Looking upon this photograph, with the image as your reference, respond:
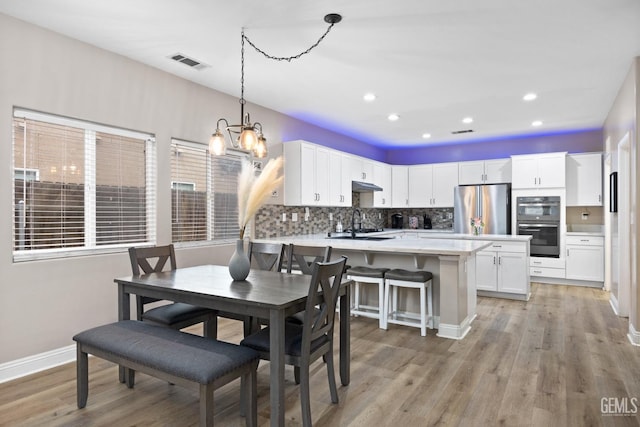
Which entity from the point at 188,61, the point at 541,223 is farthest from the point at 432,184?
the point at 188,61

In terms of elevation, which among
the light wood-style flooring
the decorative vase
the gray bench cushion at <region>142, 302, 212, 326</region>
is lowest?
the light wood-style flooring

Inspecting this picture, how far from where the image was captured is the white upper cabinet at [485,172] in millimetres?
6941

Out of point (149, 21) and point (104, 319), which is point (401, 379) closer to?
point (104, 319)

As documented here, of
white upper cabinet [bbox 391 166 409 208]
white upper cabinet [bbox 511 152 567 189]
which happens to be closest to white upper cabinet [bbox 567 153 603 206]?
white upper cabinet [bbox 511 152 567 189]

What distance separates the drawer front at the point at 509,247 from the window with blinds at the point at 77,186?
4.42 meters

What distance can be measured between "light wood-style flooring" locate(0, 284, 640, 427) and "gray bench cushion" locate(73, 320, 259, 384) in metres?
0.47

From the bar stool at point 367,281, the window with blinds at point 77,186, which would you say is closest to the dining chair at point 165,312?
the window with blinds at point 77,186

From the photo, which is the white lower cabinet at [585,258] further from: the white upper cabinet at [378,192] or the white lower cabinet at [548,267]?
the white upper cabinet at [378,192]

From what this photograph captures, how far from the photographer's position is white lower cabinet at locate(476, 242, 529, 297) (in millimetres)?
5145

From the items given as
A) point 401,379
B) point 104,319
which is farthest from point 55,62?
point 401,379

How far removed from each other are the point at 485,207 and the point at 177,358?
609 cm

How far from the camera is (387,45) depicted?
321 cm

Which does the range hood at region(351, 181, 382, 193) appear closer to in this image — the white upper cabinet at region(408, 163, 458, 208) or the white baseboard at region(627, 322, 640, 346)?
the white upper cabinet at region(408, 163, 458, 208)

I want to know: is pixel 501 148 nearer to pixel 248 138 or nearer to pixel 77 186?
pixel 248 138
